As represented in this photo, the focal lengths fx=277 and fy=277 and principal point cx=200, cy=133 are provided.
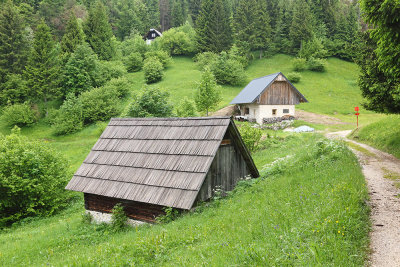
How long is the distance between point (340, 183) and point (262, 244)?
3753 mm

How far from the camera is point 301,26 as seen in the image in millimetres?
69375

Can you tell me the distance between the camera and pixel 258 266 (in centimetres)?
439

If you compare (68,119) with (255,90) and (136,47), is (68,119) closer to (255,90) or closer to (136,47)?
(255,90)

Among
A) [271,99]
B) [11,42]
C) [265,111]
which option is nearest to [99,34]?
[11,42]

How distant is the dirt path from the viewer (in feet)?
16.0

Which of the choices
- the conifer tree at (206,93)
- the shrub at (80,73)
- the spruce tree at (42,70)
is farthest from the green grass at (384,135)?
the spruce tree at (42,70)

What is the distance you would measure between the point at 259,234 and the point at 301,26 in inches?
2906

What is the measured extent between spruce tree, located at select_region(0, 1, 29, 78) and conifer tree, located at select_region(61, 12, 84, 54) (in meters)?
7.09

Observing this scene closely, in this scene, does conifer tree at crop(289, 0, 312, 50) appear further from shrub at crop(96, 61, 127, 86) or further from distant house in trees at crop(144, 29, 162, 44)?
shrub at crop(96, 61, 127, 86)

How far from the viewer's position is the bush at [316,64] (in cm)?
6131

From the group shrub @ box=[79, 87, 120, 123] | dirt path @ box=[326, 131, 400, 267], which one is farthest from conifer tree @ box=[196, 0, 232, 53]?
dirt path @ box=[326, 131, 400, 267]

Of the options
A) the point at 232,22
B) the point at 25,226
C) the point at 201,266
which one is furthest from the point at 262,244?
the point at 232,22

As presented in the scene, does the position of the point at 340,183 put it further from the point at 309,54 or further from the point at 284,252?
the point at 309,54

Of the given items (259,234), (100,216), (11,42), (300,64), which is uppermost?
(11,42)
